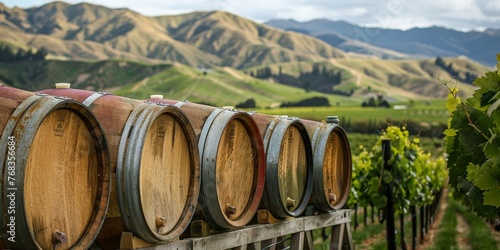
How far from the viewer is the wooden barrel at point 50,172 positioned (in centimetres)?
385

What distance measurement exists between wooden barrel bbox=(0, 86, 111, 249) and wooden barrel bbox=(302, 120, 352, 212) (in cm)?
390

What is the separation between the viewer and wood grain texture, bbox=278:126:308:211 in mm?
7430

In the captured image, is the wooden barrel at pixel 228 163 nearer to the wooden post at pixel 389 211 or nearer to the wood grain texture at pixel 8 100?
the wood grain texture at pixel 8 100

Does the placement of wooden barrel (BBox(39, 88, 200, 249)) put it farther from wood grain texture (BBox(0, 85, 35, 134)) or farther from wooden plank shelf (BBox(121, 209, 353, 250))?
wood grain texture (BBox(0, 85, 35, 134))

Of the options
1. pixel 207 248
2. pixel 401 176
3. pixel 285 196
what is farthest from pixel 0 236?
pixel 401 176

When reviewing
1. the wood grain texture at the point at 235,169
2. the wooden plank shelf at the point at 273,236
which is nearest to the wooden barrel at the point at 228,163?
the wood grain texture at the point at 235,169

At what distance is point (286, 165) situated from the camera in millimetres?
7496

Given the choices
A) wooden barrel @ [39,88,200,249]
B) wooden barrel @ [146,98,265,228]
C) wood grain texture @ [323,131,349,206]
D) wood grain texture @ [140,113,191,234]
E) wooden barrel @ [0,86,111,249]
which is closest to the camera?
wooden barrel @ [0,86,111,249]

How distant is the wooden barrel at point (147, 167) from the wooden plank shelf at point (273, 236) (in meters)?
0.16

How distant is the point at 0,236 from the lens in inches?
154

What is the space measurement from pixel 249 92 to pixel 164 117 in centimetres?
18789

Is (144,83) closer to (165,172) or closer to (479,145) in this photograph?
(165,172)

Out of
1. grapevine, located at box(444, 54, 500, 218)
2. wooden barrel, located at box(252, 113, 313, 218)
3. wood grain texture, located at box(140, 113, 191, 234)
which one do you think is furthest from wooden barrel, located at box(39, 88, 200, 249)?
grapevine, located at box(444, 54, 500, 218)

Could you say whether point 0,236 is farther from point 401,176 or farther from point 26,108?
point 401,176
